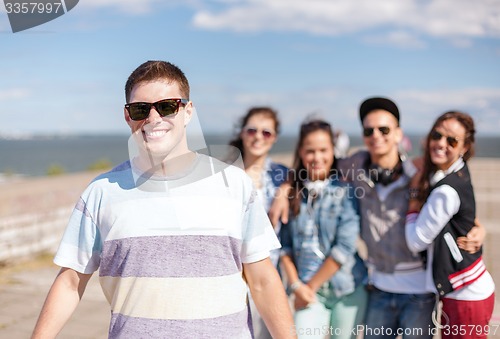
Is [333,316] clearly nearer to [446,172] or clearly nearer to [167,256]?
[446,172]

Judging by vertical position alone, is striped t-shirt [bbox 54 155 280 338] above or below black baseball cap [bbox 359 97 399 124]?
below

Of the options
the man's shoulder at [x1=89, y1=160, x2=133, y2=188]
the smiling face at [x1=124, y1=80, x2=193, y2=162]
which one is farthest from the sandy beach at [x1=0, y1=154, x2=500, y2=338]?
the smiling face at [x1=124, y1=80, x2=193, y2=162]

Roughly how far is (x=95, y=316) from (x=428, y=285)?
3.64 m

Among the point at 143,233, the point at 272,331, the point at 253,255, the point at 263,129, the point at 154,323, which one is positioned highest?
the point at 263,129

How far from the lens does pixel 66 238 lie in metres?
2.14

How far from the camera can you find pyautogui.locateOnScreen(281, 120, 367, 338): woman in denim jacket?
3436mm

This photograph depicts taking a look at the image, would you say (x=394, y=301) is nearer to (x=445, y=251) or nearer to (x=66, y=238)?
(x=445, y=251)

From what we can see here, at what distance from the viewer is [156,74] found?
214 centimetres

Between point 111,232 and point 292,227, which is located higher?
point 111,232

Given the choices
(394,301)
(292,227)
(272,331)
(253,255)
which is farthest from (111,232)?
(394,301)

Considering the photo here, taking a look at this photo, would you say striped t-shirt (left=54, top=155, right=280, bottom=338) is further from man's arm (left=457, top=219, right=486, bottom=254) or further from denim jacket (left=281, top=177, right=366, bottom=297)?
man's arm (left=457, top=219, right=486, bottom=254)

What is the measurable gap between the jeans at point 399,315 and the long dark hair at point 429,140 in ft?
1.90

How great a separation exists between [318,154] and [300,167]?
0.18m

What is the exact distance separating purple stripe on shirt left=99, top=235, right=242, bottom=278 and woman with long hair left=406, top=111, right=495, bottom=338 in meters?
1.49
